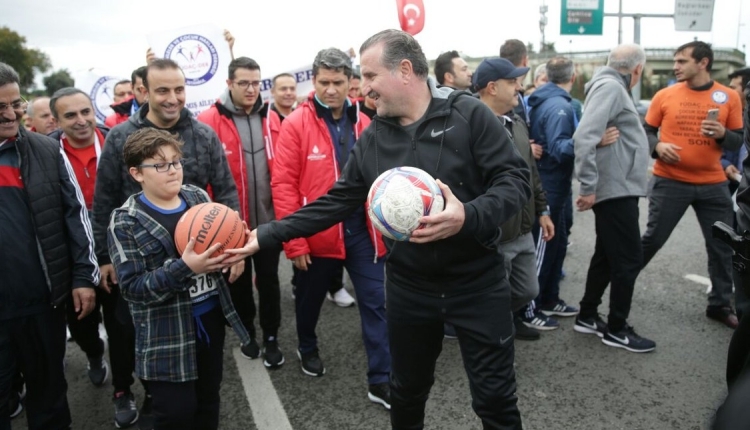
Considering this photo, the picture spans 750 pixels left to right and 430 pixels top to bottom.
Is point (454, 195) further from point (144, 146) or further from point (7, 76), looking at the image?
point (7, 76)

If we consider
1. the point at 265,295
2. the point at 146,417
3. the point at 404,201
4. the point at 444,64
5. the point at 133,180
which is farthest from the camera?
the point at 444,64

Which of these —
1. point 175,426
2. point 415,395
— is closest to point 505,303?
point 415,395

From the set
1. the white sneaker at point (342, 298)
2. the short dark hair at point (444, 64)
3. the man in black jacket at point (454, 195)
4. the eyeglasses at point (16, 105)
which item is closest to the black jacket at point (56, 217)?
the eyeglasses at point (16, 105)

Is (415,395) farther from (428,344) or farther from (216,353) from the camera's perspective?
(216,353)

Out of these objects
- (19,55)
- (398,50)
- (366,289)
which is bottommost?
(366,289)

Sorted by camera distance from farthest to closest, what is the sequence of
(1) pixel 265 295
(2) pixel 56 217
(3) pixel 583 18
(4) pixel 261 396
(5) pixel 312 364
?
1. (3) pixel 583 18
2. (1) pixel 265 295
3. (5) pixel 312 364
4. (4) pixel 261 396
5. (2) pixel 56 217

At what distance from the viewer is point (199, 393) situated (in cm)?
283

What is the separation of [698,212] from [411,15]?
12.6 feet

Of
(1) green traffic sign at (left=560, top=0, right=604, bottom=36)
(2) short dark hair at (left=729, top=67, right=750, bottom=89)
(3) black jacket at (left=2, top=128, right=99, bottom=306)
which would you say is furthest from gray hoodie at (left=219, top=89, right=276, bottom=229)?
(1) green traffic sign at (left=560, top=0, right=604, bottom=36)

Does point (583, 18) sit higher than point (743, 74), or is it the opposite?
point (583, 18)

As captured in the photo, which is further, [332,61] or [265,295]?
[265,295]

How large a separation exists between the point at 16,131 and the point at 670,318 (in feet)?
16.3

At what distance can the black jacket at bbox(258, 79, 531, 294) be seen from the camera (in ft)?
7.57

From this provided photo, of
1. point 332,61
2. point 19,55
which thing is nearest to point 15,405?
point 332,61
